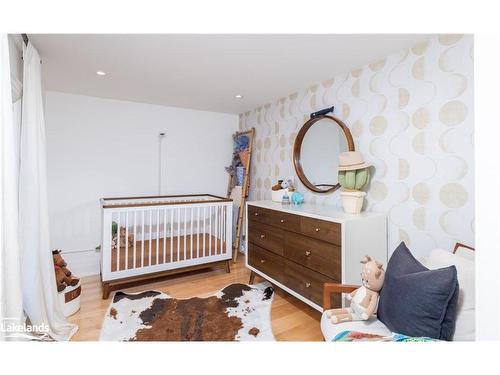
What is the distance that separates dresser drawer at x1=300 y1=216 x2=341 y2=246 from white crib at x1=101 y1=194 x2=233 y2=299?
1283 millimetres

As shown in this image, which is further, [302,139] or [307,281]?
[302,139]

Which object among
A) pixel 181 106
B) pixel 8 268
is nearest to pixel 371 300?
pixel 8 268

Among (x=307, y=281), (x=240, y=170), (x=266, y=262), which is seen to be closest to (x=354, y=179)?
(x=307, y=281)

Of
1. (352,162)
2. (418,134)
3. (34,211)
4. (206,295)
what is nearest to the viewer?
(34,211)

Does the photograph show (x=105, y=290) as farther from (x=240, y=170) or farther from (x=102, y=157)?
(x=240, y=170)

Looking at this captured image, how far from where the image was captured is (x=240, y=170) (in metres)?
3.78

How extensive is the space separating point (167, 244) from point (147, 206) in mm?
594

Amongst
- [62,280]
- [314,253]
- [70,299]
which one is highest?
[314,253]

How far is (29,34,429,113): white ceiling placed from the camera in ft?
5.62

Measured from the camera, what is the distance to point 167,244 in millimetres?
2936

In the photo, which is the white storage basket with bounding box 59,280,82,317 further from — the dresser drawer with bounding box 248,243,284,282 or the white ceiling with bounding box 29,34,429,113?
the white ceiling with bounding box 29,34,429,113

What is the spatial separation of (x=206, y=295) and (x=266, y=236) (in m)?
0.86

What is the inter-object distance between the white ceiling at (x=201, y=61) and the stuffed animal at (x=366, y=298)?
1528 mm

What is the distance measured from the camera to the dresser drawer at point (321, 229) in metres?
1.77
